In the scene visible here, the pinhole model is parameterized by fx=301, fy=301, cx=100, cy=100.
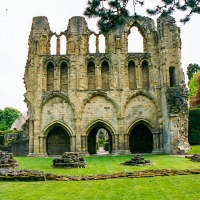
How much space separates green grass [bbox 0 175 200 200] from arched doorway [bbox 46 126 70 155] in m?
16.7

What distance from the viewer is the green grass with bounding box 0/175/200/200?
717cm

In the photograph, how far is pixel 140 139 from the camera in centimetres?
2653

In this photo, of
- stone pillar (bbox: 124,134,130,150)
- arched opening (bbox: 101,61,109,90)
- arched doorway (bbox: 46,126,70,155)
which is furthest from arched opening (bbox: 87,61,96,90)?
stone pillar (bbox: 124,134,130,150)

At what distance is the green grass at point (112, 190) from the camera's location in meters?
7.17

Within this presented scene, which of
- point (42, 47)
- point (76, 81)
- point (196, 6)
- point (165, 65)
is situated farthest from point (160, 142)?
point (196, 6)

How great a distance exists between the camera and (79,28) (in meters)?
26.1

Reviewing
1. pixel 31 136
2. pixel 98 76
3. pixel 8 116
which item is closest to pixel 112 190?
pixel 98 76

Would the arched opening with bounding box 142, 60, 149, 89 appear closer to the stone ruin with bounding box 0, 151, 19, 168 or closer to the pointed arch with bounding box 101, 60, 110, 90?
the pointed arch with bounding box 101, 60, 110, 90

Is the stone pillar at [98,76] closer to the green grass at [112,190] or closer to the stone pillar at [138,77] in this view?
the stone pillar at [138,77]

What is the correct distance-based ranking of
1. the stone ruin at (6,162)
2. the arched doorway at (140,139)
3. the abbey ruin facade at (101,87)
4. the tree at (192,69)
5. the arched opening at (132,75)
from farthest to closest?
1. the tree at (192,69)
2. the arched doorway at (140,139)
3. the arched opening at (132,75)
4. the abbey ruin facade at (101,87)
5. the stone ruin at (6,162)

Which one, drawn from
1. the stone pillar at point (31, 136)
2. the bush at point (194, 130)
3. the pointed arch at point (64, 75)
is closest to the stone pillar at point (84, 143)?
the stone pillar at point (31, 136)

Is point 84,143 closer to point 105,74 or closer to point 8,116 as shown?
point 105,74

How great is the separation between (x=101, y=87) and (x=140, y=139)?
5.83m

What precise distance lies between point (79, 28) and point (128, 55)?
4.89 m
